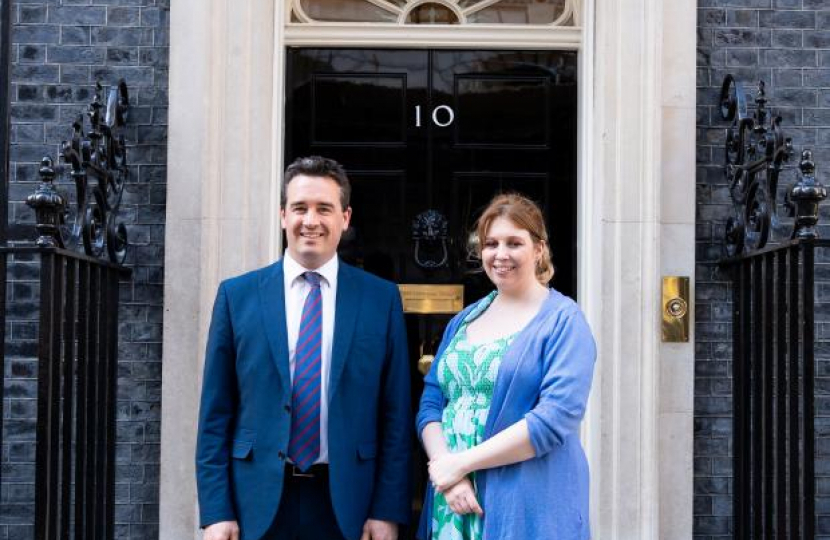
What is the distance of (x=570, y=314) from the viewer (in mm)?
3246

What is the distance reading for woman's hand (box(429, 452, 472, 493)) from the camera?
126 inches

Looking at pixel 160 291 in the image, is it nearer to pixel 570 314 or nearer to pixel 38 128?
pixel 38 128

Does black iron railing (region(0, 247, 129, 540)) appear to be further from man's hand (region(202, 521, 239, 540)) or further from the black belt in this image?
the black belt

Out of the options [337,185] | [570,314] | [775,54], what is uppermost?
[775,54]

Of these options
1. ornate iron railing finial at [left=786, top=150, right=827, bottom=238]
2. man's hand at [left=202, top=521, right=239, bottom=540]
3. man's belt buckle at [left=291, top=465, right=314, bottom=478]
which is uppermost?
ornate iron railing finial at [left=786, top=150, right=827, bottom=238]

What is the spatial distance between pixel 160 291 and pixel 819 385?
291 centimetres

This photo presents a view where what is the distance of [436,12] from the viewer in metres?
5.20

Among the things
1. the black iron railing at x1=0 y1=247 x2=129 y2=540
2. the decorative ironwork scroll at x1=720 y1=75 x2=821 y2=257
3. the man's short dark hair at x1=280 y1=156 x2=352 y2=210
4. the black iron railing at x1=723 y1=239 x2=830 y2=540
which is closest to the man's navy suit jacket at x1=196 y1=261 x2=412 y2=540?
the man's short dark hair at x1=280 y1=156 x2=352 y2=210

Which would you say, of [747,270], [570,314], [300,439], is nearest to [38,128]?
[300,439]

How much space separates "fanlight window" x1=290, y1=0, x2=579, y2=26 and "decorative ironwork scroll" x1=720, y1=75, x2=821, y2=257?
0.91m

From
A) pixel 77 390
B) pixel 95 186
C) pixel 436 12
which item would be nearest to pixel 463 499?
pixel 77 390

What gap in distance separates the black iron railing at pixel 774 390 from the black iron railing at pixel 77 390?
2582mm

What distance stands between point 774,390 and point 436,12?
2.29 metres

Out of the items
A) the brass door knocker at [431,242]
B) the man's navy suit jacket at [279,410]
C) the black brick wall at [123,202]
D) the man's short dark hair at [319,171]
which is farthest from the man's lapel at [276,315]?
the brass door knocker at [431,242]
